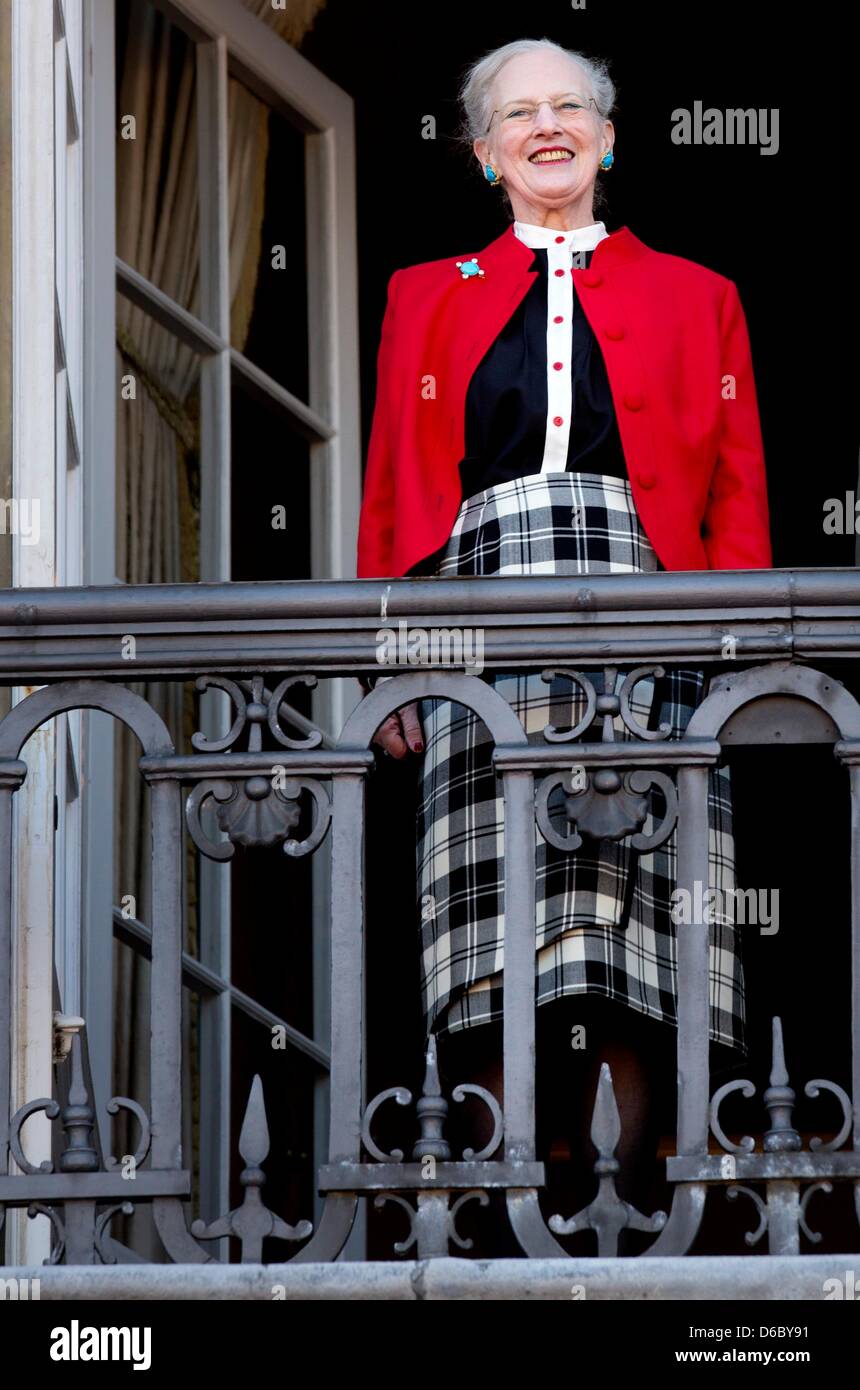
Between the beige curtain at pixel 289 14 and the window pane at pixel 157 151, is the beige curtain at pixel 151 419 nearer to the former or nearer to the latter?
the window pane at pixel 157 151

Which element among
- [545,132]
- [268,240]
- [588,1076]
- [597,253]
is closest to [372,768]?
[588,1076]

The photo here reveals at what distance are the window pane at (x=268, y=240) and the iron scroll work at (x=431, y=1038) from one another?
2.41 m

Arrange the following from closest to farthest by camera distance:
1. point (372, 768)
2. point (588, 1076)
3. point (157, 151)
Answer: point (372, 768), point (588, 1076), point (157, 151)

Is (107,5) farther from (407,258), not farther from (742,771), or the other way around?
(742,771)

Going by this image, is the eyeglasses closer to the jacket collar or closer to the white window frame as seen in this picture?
the jacket collar

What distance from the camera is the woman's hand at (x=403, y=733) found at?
174 inches

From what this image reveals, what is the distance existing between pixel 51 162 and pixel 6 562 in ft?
2.36

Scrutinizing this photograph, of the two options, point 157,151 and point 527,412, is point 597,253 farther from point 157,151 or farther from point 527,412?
point 157,151

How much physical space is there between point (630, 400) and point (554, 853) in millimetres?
765

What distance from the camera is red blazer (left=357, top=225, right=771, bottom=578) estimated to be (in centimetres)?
436

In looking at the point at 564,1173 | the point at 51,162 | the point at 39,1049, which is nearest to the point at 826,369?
the point at 564,1173

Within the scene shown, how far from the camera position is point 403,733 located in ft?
14.5

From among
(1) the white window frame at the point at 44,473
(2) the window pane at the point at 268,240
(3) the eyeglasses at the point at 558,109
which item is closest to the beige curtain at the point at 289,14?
(2) the window pane at the point at 268,240

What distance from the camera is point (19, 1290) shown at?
356 centimetres
